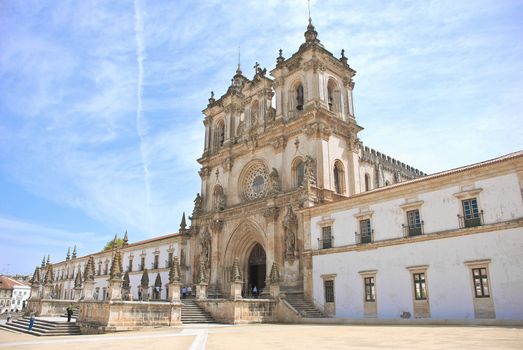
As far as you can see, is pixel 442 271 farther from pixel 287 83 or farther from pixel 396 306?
pixel 287 83

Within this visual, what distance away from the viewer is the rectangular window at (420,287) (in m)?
20.6

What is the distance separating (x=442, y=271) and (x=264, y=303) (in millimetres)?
10716

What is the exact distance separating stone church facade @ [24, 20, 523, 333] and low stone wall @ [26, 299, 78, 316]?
3.8 inches

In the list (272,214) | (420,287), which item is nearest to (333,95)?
(272,214)

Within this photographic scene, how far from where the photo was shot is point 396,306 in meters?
21.5

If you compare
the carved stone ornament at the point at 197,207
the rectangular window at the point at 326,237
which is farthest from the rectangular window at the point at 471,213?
the carved stone ornament at the point at 197,207

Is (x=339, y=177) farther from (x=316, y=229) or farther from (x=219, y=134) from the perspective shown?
(x=219, y=134)

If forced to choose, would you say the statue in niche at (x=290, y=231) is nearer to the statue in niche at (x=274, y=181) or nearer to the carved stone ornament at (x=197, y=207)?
the statue in niche at (x=274, y=181)

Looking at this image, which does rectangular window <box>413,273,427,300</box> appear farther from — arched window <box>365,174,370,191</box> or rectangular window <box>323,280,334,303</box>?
arched window <box>365,174,370,191</box>

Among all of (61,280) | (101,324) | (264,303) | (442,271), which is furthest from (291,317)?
(61,280)

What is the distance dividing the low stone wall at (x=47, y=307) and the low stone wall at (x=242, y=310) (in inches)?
450

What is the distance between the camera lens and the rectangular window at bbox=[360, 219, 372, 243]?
23.9m

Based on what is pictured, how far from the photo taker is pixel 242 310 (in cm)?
2416

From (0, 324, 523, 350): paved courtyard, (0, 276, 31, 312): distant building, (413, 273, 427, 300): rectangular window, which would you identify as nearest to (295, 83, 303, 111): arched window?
(413, 273, 427, 300): rectangular window
